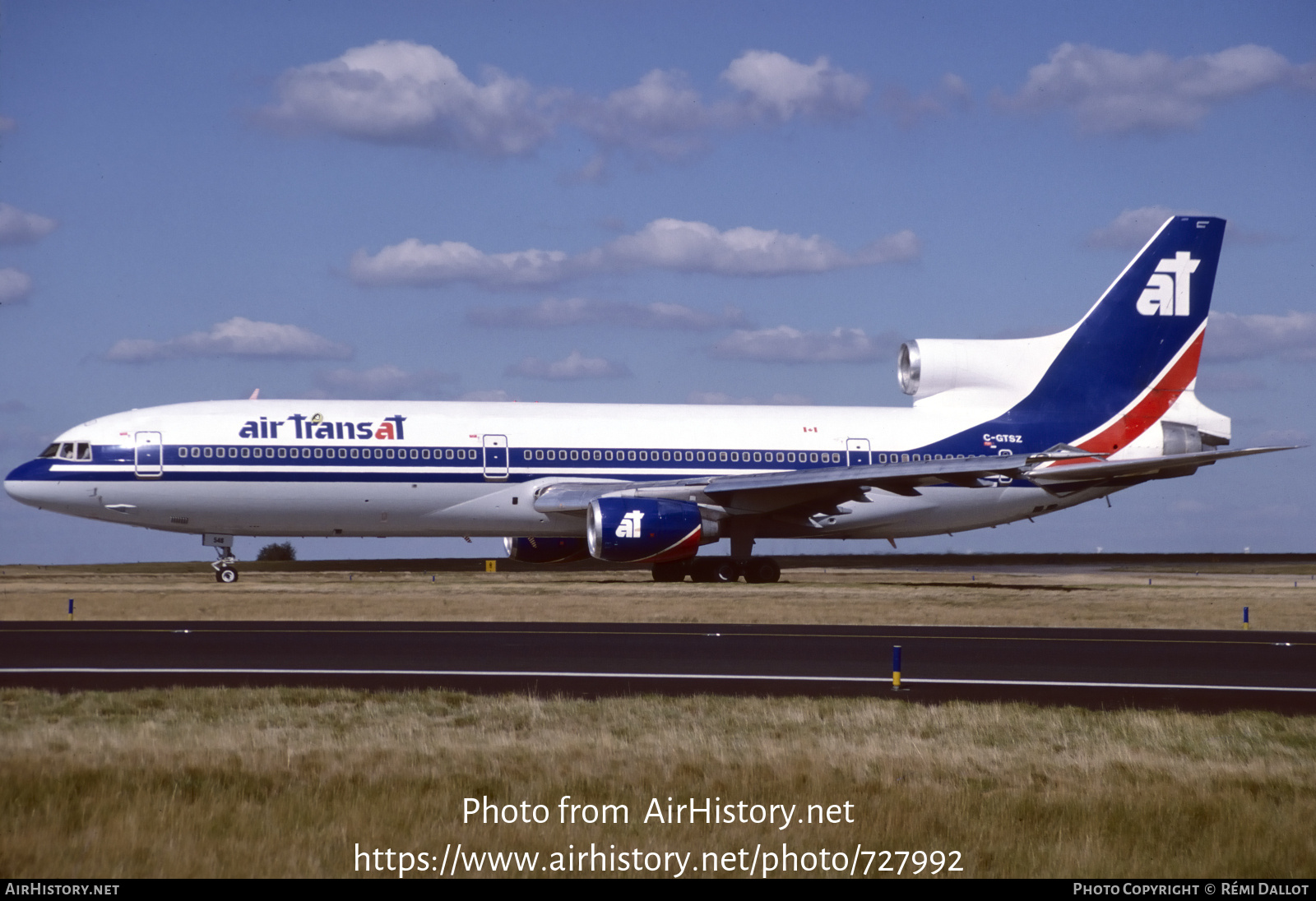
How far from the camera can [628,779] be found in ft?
38.1

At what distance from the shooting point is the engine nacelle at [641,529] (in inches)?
1378

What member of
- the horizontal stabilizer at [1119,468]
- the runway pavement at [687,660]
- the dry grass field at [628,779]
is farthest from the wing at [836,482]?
the dry grass field at [628,779]

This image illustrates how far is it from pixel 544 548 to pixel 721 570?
5.23 meters

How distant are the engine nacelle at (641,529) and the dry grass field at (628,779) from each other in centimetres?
1911

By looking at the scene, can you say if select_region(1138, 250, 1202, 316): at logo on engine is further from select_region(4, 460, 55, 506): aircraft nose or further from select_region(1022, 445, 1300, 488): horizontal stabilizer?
select_region(4, 460, 55, 506): aircraft nose

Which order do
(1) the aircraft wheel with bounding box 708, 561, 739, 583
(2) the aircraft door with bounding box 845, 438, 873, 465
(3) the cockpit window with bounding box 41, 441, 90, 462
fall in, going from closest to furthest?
Result: (3) the cockpit window with bounding box 41, 441, 90, 462 → (1) the aircraft wheel with bounding box 708, 561, 739, 583 → (2) the aircraft door with bounding box 845, 438, 873, 465

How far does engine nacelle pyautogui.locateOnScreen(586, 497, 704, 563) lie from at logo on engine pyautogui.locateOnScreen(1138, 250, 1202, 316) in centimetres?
1710

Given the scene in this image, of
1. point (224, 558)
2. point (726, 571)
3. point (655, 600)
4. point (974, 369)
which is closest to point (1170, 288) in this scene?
point (974, 369)

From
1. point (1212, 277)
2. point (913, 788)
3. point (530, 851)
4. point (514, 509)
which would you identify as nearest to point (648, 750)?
point (913, 788)

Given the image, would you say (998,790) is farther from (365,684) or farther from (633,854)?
(365,684)

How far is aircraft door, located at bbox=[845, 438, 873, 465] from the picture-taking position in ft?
132

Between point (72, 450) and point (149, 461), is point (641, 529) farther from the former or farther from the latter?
point (72, 450)

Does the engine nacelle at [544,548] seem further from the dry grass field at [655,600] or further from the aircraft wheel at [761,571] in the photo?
the aircraft wheel at [761,571]

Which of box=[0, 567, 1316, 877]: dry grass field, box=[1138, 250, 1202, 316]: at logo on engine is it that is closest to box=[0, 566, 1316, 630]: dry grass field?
box=[1138, 250, 1202, 316]: at logo on engine
